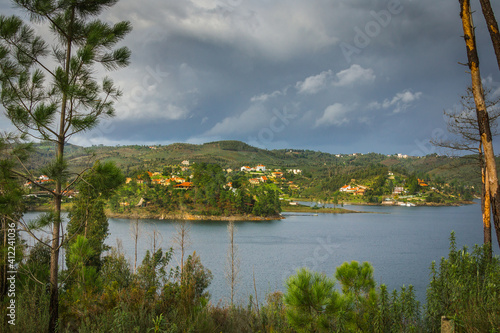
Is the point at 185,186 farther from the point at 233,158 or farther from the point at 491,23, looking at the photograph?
the point at 233,158

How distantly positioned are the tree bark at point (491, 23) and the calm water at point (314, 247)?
10.6 meters

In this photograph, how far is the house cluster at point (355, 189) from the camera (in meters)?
86.1

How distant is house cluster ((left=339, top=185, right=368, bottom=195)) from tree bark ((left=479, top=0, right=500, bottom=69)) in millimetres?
86240

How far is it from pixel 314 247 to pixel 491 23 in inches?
1136

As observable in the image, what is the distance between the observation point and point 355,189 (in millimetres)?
87375

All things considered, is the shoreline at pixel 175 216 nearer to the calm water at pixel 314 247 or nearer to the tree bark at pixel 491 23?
the calm water at pixel 314 247

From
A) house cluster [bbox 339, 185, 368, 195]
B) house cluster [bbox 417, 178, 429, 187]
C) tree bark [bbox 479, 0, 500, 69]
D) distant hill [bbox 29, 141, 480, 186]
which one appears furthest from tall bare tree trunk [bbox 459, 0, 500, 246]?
house cluster [bbox 417, 178, 429, 187]

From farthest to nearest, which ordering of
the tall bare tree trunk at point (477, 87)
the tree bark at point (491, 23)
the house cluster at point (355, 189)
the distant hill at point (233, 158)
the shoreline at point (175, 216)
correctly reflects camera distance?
the distant hill at point (233, 158) < the house cluster at point (355, 189) < the shoreline at point (175, 216) < the tall bare tree trunk at point (477, 87) < the tree bark at point (491, 23)

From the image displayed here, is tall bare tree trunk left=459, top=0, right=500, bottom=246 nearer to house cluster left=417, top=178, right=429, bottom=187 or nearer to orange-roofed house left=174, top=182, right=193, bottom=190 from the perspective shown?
orange-roofed house left=174, top=182, right=193, bottom=190

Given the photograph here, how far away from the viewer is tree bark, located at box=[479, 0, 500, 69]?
11.4 feet

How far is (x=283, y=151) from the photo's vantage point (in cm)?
18675

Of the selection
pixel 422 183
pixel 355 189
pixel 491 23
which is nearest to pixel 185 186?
pixel 355 189

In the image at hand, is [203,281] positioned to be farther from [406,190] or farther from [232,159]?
[232,159]

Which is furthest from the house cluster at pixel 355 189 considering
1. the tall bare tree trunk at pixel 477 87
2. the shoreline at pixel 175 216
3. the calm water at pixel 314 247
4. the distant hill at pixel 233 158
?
the tall bare tree trunk at pixel 477 87
